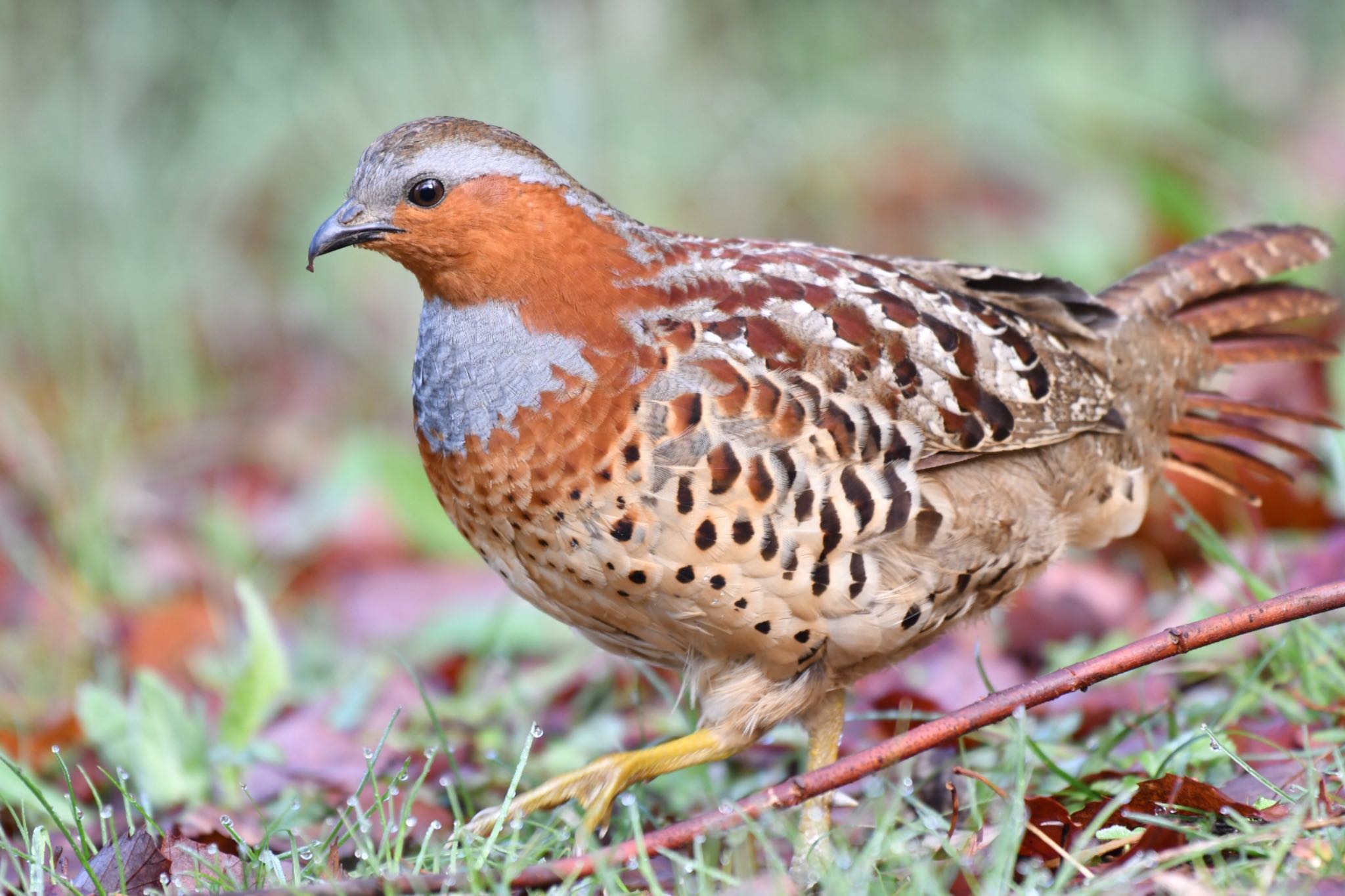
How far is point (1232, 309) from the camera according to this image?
416cm

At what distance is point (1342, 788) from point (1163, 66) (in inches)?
252

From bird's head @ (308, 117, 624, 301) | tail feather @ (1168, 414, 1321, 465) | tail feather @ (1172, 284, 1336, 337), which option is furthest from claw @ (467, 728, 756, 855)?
tail feather @ (1172, 284, 1336, 337)

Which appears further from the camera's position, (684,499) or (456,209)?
(456,209)

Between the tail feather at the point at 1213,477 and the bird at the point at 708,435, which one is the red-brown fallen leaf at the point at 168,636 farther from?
the tail feather at the point at 1213,477

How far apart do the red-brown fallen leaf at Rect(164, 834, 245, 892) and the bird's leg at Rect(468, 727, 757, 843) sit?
1.54 ft

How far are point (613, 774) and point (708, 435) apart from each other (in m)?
0.78

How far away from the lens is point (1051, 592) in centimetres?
450

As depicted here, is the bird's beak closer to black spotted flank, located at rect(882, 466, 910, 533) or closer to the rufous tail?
black spotted flank, located at rect(882, 466, 910, 533)

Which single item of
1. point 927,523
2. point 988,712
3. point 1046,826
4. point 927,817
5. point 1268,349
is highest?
point 1268,349

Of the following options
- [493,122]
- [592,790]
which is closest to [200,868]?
[592,790]

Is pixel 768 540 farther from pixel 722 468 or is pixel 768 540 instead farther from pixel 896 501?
pixel 896 501

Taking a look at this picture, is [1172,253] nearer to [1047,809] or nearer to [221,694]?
[1047,809]

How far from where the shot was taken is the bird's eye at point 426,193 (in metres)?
3.19

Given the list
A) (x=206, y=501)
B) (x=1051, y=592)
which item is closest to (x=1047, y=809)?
(x=1051, y=592)
